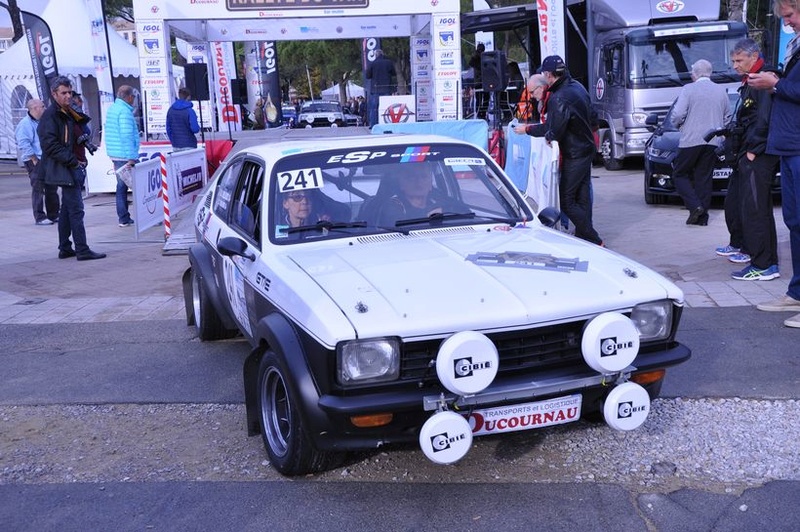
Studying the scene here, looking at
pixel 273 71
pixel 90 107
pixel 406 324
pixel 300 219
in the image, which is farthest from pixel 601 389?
pixel 273 71

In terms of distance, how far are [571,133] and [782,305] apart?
288 cm

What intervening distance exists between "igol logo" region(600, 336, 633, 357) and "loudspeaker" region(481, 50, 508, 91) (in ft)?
37.6

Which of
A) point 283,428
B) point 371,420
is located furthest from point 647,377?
point 283,428

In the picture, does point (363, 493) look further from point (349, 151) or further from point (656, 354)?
point (349, 151)

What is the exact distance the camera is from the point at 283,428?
425cm

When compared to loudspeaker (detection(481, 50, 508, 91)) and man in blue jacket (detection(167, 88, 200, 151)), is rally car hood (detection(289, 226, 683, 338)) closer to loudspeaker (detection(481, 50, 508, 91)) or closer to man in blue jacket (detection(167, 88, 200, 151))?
loudspeaker (detection(481, 50, 508, 91))

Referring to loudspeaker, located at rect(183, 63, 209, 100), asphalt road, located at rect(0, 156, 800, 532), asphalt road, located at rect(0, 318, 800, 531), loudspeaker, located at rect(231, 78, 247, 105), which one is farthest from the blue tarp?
loudspeaker, located at rect(231, 78, 247, 105)

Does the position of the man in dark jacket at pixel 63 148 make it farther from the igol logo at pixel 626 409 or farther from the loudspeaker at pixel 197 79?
the igol logo at pixel 626 409

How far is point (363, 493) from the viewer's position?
399 cm

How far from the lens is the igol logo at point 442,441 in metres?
3.57

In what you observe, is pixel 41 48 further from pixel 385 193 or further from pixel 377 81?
pixel 385 193

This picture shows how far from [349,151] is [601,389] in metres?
2.14

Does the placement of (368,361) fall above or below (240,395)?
above

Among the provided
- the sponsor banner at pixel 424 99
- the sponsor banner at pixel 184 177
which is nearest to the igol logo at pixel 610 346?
the sponsor banner at pixel 184 177
